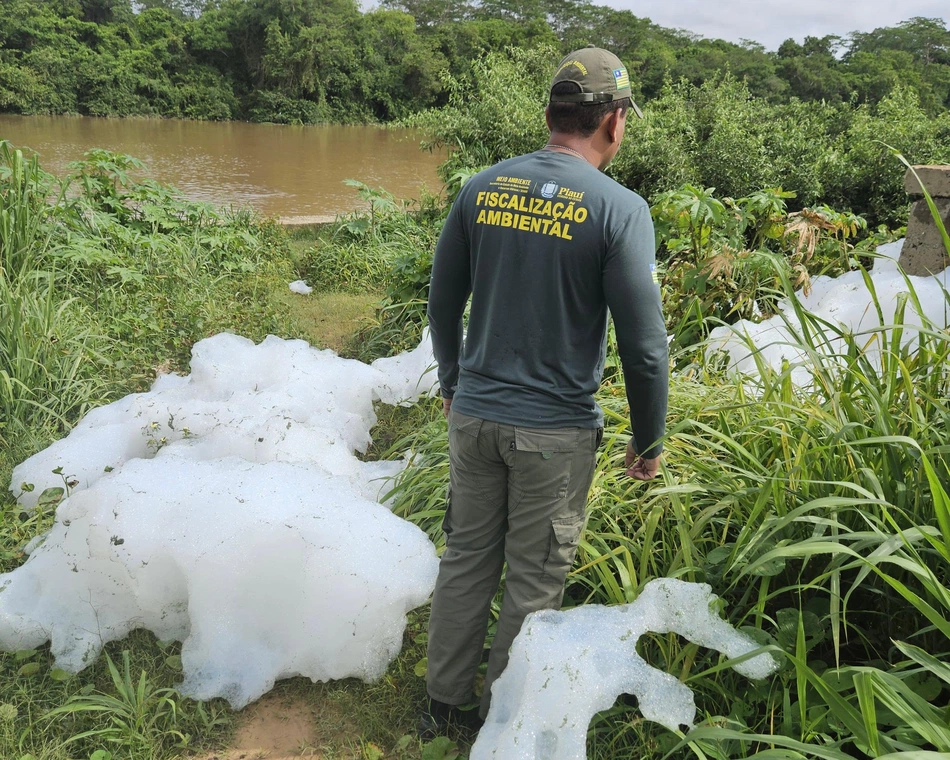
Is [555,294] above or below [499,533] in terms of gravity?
above

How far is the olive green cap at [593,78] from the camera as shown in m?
1.66

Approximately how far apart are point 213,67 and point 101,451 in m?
36.5

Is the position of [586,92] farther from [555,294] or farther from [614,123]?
[555,294]

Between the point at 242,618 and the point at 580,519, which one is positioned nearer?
the point at 580,519

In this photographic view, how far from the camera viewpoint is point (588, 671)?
1.75 meters

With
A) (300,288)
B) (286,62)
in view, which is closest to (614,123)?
(300,288)

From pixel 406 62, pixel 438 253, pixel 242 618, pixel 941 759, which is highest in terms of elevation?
pixel 406 62

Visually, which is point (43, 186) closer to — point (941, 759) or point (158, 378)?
point (158, 378)

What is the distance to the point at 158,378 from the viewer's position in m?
3.90

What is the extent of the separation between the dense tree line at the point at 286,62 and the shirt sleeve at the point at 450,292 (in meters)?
26.6

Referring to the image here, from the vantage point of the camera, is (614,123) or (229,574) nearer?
(614,123)

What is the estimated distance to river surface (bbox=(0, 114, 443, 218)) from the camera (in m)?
12.1

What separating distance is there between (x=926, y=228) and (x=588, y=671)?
10.00 feet

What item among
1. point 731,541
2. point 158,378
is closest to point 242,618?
point 731,541
